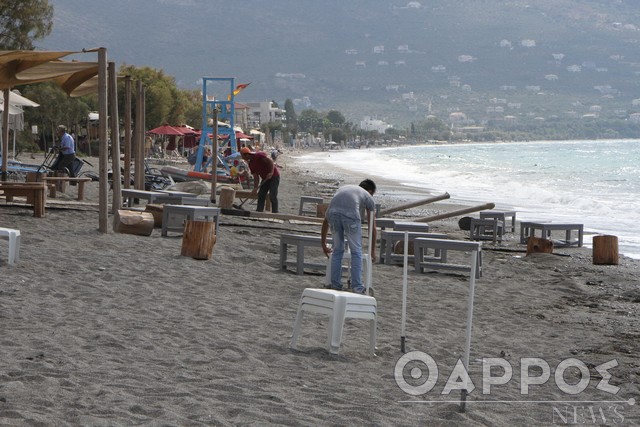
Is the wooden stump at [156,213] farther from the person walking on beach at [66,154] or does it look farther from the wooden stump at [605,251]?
the wooden stump at [605,251]

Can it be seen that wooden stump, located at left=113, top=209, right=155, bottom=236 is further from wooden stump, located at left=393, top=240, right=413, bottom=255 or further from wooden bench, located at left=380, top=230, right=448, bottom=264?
wooden stump, located at left=393, top=240, right=413, bottom=255

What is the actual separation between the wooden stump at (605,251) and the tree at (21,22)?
18.4 m

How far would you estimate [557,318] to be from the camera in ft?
33.7

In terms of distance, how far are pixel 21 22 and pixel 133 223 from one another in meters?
17.1

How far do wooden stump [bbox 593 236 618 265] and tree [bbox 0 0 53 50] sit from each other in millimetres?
18418

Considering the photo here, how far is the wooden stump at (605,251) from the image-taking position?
15.1 m

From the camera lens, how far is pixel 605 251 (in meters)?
15.1

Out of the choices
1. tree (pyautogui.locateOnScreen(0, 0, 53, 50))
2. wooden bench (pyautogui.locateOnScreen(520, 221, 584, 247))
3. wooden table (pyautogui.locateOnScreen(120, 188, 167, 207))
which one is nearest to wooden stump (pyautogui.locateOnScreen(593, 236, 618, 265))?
wooden bench (pyautogui.locateOnScreen(520, 221, 584, 247))

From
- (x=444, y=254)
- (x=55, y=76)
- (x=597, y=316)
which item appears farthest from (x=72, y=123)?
(x=597, y=316)

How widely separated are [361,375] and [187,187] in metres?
14.7

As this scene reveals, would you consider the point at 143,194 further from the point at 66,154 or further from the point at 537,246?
the point at 537,246

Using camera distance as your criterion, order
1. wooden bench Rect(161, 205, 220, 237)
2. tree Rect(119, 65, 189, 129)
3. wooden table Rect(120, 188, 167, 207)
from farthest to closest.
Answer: tree Rect(119, 65, 189, 129) < wooden table Rect(120, 188, 167, 207) < wooden bench Rect(161, 205, 220, 237)

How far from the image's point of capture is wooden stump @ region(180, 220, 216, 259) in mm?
11914

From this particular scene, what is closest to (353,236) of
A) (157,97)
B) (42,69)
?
(42,69)
